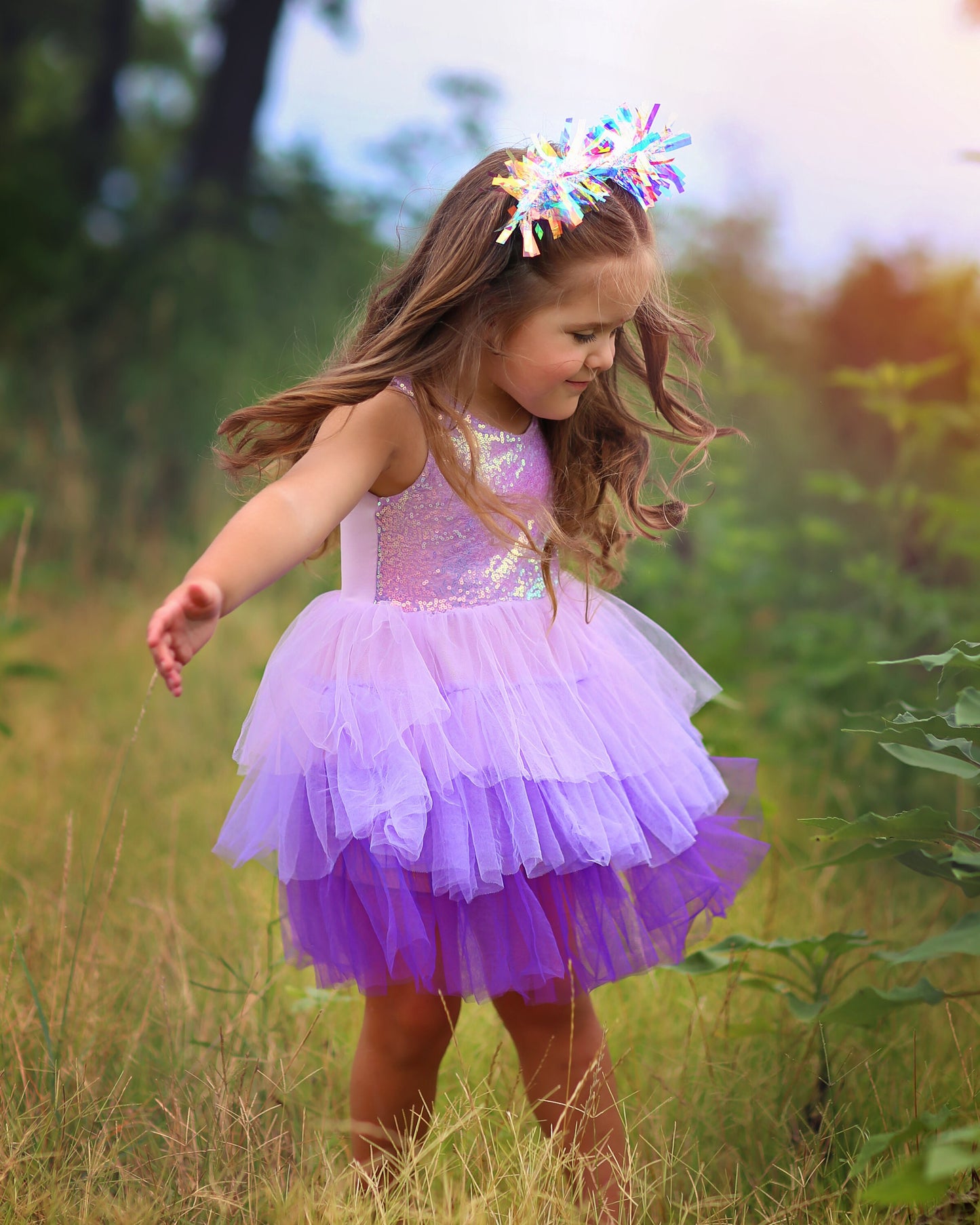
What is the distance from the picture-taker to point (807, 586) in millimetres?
3814

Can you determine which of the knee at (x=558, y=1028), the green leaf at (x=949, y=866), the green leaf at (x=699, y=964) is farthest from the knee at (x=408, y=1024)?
the green leaf at (x=949, y=866)

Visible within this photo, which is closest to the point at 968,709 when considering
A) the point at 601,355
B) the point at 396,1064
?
the point at 601,355

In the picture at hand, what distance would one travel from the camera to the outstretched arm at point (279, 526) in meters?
1.30

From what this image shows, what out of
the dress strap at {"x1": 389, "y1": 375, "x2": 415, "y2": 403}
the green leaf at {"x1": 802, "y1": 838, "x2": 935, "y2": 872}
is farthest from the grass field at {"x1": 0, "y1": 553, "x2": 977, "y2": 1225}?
the dress strap at {"x1": 389, "y1": 375, "x2": 415, "y2": 403}

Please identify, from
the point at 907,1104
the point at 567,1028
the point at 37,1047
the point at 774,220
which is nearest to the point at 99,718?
the point at 37,1047

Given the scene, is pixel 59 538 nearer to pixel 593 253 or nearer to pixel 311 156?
pixel 311 156

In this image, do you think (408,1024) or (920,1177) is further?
(408,1024)

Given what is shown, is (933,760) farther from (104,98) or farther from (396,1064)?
(104,98)

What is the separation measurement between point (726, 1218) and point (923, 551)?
259 cm

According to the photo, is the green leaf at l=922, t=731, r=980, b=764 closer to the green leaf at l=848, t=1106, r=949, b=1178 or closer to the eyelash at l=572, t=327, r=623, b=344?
the green leaf at l=848, t=1106, r=949, b=1178

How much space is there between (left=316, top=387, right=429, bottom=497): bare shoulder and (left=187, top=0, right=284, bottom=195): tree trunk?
6562mm

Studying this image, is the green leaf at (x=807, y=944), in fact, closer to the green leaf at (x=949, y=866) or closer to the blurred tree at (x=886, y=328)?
the green leaf at (x=949, y=866)

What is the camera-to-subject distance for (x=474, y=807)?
1570 mm

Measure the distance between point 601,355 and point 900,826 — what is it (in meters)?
0.81
